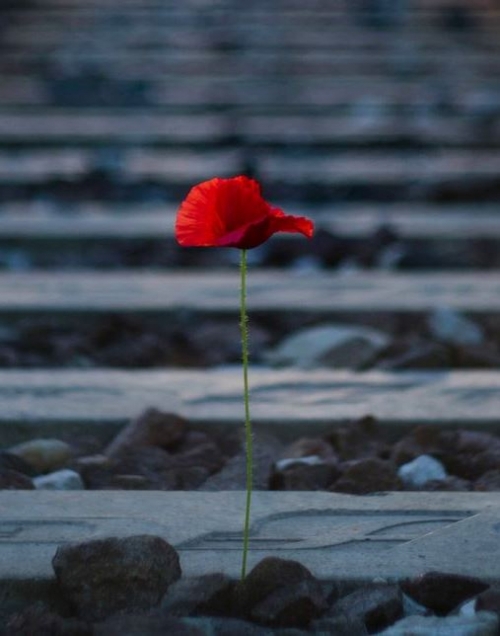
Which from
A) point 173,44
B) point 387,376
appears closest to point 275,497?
point 387,376

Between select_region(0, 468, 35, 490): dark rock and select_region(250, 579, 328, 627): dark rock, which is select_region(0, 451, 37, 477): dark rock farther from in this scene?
select_region(250, 579, 328, 627): dark rock

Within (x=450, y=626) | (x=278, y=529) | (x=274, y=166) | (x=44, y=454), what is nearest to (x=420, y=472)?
(x=278, y=529)

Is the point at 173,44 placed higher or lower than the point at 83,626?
higher

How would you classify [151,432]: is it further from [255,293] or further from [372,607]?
[255,293]

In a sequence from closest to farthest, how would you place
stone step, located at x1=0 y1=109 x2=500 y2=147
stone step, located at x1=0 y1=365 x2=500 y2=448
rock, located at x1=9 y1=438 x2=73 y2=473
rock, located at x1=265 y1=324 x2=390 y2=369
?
rock, located at x1=9 y1=438 x2=73 y2=473 < stone step, located at x1=0 y1=365 x2=500 y2=448 < rock, located at x1=265 y1=324 x2=390 y2=369 < stone step, located at x1=0 y1=109 x2=500 y2=147

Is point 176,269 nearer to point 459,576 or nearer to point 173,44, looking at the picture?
point 459,576

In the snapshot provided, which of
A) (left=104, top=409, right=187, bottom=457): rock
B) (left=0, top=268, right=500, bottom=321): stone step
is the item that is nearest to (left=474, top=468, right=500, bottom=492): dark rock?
(left=104, top=409, right=187, bottom=457): rock
